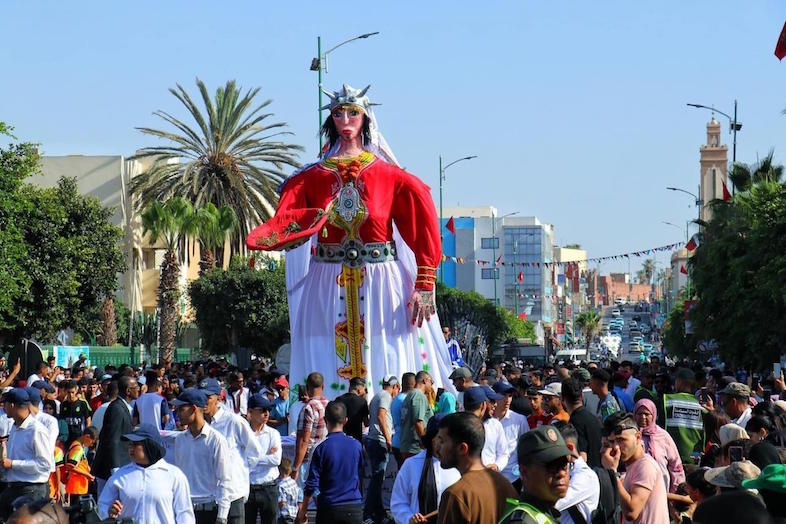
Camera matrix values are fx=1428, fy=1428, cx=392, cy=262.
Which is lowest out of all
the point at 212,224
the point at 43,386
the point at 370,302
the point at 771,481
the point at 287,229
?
the point at 771,481

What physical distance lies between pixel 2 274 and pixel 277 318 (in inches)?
665

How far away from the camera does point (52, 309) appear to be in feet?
143

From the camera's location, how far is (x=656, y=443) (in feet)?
33.6

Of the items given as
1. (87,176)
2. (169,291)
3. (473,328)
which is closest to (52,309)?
(169,291)

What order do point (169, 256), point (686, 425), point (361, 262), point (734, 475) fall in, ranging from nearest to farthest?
point (734, 475) < point (686, 425) < point (361, 262) < point (169, 256)

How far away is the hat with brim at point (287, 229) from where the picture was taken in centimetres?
1886

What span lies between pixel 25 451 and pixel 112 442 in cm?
147

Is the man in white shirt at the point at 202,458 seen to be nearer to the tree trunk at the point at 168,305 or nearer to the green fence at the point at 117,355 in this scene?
the green fence at the point at 117,355

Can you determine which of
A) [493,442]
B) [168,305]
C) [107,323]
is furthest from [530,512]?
[107,323]

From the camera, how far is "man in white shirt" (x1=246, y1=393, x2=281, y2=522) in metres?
11.5

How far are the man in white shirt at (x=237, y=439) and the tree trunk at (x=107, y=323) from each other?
41703mm

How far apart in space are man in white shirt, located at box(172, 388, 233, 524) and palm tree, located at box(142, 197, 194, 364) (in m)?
37.8

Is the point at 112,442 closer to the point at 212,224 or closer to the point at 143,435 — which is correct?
the point at 143,435

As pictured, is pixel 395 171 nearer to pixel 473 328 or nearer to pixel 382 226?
pixel 382 226
